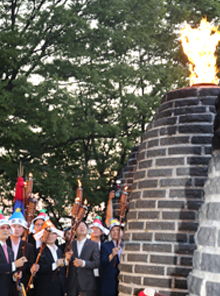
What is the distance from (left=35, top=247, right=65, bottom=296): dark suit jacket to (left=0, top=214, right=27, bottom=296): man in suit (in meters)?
0.78

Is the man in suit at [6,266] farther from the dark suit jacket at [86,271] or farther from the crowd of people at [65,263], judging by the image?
the dark suit jacket at [86,271]

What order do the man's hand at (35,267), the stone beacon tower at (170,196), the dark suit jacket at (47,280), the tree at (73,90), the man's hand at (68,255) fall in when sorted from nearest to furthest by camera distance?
the stone beacon tower at (170,196)
the man's hand at (35,267)
the man's hand at (68,255)
the dark suit jacket at (47,280)
the tree at (73,90)

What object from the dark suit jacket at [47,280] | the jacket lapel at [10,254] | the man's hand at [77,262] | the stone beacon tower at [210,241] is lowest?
the dark suit jacket at [47,280]

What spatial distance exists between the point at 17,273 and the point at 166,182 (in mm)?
2916

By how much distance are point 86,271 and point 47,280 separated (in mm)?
771

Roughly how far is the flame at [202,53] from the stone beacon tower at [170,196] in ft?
0.96

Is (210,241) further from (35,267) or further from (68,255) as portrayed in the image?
(68,255)

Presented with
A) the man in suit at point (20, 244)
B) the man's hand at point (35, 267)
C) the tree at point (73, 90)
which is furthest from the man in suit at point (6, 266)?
the tree at point (73, 90)

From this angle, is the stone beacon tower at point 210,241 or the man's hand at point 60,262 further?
the man's hand at point 60,262

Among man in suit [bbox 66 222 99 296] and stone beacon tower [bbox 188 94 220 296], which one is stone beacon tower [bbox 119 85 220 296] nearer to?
stone beacon tower [bbox 188 94 220 296]

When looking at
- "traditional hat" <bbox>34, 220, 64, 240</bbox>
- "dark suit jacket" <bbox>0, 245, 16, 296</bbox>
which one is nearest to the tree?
"traditional hat" <bbox>34, 220, 64, 240</bbox>

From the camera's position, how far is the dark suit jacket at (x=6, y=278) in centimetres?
746

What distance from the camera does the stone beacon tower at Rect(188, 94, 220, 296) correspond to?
3420mm

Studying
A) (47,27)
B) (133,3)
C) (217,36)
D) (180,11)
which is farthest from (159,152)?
(180,11)
